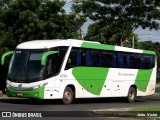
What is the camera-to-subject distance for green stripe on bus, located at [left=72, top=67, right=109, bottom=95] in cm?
2354

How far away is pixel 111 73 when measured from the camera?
26016mm

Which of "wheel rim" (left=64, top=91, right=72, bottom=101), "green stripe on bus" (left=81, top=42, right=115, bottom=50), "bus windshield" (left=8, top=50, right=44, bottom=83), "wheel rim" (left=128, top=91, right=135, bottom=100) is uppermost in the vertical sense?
"green stripe on bus" (left=81, top=42, right=115, bottom=50)

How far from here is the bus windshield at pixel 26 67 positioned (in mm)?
21641

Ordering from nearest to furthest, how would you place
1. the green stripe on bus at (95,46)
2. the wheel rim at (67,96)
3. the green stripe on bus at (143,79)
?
the wheel rim at (67,96)
the green stripe on bus at (95,46)
the green stripe on bus at (143,79)

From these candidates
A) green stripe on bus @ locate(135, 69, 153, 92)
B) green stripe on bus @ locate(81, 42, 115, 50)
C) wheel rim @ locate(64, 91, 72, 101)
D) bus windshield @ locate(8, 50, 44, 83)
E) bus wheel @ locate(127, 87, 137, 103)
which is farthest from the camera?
green stripe on bus @ locate(135, 69, 153, 92)

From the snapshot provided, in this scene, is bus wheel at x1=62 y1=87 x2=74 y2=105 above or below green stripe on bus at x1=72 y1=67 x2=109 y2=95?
below

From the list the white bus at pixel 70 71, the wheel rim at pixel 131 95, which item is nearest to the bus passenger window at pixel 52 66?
the white bus at pixel 70 71

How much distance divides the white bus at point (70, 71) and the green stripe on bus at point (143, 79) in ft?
1.70

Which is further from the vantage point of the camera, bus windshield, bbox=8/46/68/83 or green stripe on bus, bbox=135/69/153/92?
green stripe on bus, bbox=135/69/153/92

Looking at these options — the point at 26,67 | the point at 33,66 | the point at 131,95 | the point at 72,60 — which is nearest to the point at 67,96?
the point at 72,60

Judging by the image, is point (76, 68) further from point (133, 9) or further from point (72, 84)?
point (133, 9)

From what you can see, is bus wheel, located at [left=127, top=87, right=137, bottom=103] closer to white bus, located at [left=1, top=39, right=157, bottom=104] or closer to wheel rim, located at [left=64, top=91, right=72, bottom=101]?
Answer: white bus, located at [left=1, top=39, right=157, bottom=104]

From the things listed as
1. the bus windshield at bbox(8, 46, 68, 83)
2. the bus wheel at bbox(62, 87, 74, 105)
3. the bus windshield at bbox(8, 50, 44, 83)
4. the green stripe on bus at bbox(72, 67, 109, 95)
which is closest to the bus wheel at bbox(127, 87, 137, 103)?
the green stripe on bus at bbox(72, 67, 109, 95)

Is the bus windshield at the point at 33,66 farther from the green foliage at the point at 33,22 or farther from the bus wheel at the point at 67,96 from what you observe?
the green foliage at the point at 33,22
